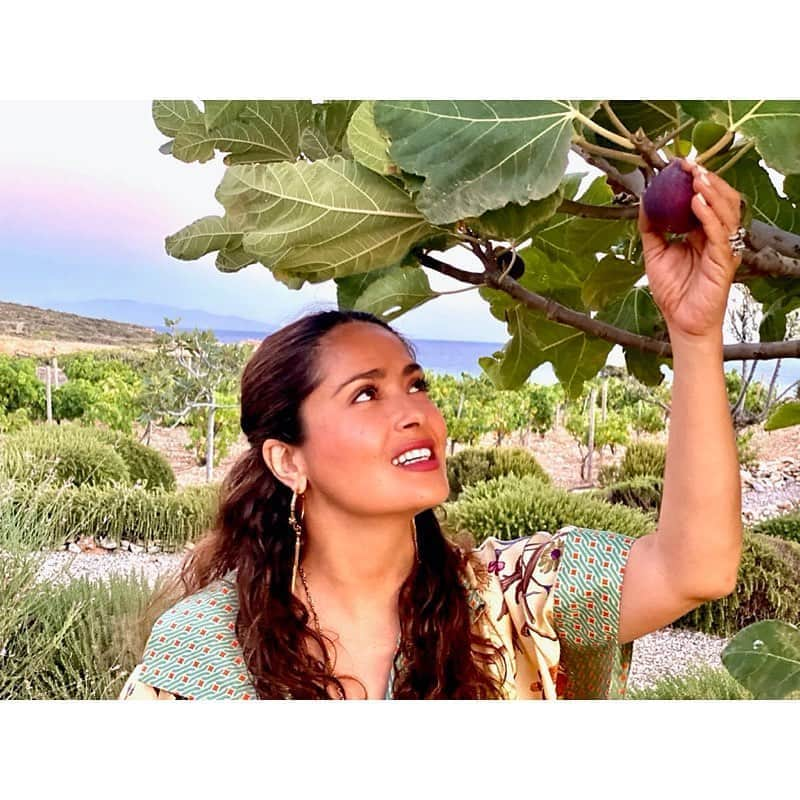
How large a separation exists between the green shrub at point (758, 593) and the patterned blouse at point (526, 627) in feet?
9.48

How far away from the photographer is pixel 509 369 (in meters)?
1.03

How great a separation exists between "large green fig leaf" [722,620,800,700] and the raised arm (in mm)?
56

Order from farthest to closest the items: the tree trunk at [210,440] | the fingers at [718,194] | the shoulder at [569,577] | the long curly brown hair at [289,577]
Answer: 1. the tree trunk at [210,440]
2. the long curly brown hair at [289,577]
3. the shoulder at [569,577]
4. the fingers at [718,194]

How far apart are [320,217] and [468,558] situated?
0.47 m

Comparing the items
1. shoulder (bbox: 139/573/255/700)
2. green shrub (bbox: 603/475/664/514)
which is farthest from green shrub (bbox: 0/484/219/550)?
shoulder (bbox: 139/573/255/700)

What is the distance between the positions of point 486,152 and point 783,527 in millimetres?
3529

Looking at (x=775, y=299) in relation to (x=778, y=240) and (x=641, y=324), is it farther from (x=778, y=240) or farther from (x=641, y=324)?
(x=778, y=240)

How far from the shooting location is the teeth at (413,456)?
964 mm

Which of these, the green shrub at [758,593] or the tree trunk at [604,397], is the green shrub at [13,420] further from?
the green shrub at [758,593]

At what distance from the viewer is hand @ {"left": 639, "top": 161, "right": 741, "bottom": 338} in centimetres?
60

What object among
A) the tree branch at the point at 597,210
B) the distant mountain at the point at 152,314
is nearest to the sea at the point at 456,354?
the distant mountain at the point at 152,314

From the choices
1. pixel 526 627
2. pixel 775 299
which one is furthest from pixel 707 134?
pixel 526 627
